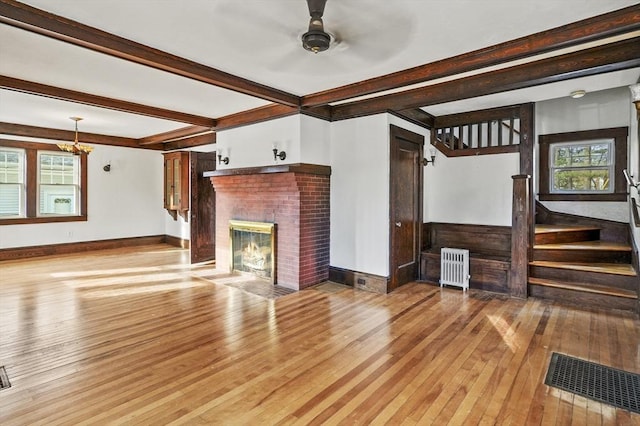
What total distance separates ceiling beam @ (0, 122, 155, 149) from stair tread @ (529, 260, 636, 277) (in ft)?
28.6

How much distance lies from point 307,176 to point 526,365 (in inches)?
132

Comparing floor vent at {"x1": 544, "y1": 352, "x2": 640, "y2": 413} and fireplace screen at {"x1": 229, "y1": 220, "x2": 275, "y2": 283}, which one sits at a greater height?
fireplace screen at {"x1": 229, "y1": 220, "x2": 275, "y2": 283}

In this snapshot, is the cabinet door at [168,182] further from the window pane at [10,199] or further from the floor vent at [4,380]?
the floor vent at [4,380]

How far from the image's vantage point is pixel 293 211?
16.5 ft

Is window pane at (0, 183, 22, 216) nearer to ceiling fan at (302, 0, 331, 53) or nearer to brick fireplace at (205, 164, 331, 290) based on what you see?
brick fireplace at (205, 164, 331, 290)

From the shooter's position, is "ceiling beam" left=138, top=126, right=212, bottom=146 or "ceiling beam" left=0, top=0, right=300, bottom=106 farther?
"ceiling beam" left=138, top=126, right=212, bottom=146

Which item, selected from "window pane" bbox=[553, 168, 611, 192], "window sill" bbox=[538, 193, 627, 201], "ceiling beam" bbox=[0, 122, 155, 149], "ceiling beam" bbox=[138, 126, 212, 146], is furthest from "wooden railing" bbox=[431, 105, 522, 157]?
"ceiling beam" bbox=[0, 122, 155, 149]

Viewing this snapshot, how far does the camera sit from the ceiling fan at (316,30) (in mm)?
2308

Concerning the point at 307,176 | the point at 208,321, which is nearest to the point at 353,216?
A: the point at 307,176

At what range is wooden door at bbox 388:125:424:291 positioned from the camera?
4.87 meters

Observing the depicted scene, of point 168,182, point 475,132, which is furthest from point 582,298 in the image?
point 168,182

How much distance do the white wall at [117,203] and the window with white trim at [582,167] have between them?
888cm

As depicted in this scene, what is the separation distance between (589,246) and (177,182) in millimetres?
7970

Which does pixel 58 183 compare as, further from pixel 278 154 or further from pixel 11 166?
pixel 278 154
